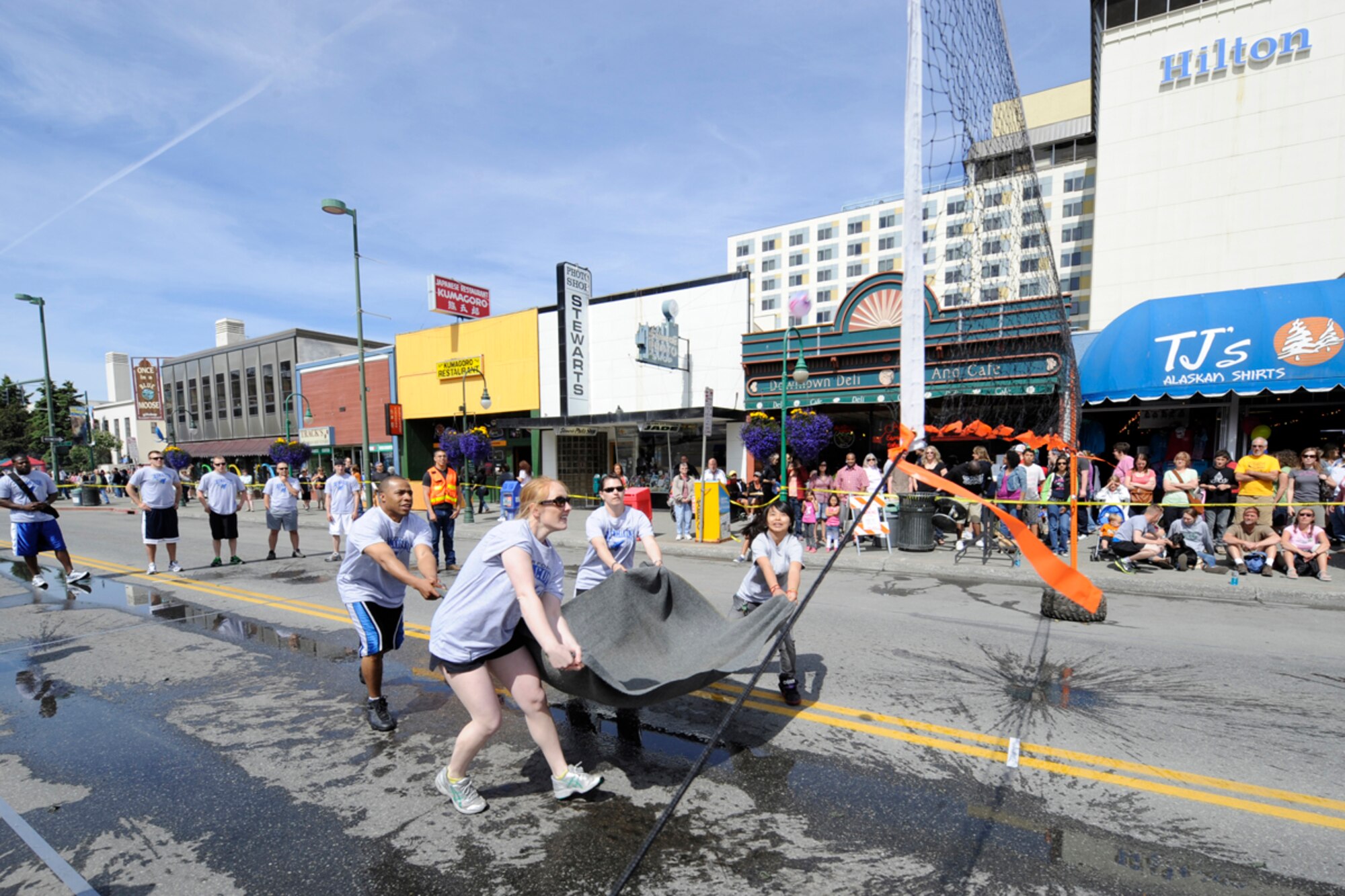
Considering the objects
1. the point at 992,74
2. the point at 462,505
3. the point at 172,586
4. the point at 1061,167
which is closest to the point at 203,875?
the point at 172,586

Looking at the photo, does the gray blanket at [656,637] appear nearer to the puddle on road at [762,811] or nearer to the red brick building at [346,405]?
the puddle on road at [762,811]

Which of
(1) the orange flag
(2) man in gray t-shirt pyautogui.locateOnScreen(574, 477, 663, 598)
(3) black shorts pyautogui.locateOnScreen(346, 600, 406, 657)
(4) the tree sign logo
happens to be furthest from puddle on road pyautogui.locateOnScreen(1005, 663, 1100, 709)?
(4) the tree sign logo

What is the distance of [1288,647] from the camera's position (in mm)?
5906

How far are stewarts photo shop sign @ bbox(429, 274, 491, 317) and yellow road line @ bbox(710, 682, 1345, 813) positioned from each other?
83.7 ft

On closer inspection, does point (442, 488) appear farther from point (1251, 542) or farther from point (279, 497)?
point (1251, 542)

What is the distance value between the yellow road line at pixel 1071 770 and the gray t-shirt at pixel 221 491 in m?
9.34

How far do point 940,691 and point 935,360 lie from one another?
13.4 metres

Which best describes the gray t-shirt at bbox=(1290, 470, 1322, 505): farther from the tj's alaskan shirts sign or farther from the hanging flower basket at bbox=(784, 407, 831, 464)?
the tj's alaskan shirts sign

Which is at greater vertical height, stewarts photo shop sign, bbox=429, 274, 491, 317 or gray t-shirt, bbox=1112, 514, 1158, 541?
stewarts photo shop sign, bbox=429, 274, 491, 317

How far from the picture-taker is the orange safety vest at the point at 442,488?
32.3 ft

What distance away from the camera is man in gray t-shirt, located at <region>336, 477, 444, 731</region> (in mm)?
4203

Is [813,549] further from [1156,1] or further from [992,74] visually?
[1156,1]

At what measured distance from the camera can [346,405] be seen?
106ft

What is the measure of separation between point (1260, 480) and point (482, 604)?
11902mm
